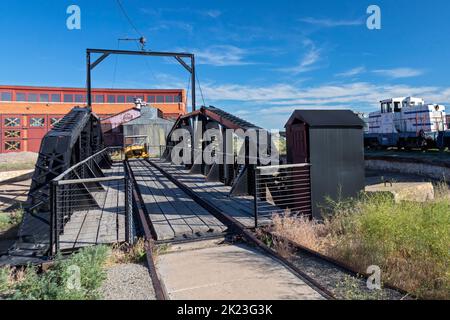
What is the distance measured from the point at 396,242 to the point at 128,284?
361cm

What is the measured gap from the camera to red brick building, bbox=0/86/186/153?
34.7 metres

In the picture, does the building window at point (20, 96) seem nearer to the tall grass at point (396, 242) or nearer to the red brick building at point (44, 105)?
the red brick building at point (44, 105)

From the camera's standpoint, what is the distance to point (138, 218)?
6.56 metres

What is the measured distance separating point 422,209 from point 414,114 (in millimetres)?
19054

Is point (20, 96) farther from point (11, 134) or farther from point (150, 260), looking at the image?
point (150, 260)

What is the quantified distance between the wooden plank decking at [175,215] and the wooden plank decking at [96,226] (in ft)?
2.08

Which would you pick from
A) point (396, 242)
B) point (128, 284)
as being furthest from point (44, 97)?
point (396, 242)

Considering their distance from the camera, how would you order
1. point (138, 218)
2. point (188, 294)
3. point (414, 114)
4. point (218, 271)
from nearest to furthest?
point (188, 294), point (218, 271), point (138, 218), point (414, 114)

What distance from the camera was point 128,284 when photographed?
11.7 feet

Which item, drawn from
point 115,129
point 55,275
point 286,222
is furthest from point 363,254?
point 115,129

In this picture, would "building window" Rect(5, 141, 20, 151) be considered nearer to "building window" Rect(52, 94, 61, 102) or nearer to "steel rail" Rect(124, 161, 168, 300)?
"building window" Rect(52, 94, 61, 102)

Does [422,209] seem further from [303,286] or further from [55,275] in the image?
[55,275]

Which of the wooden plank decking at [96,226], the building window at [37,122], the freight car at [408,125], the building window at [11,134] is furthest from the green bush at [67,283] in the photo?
the building window at [37,122]
